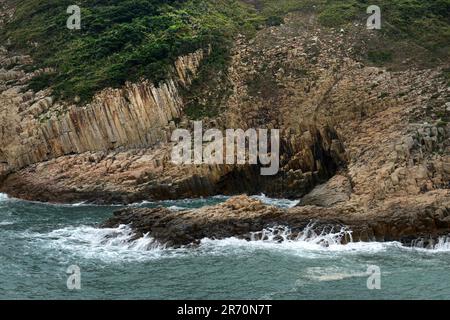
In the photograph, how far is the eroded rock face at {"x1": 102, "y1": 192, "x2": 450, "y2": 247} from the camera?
110 feet

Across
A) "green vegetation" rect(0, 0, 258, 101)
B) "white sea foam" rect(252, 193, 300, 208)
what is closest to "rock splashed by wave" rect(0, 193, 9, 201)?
"green vegetation" rect(0, 0, 258, 101)

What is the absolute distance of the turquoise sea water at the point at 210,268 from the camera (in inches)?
1049

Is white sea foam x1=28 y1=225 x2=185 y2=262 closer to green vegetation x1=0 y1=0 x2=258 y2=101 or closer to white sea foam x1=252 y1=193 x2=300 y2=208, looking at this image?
white sea foam x1=252 y1=193 x2=300 y2=208

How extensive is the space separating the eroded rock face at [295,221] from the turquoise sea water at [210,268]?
2.42ft

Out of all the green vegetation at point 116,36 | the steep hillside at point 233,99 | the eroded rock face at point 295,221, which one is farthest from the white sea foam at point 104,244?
the green vegetation at point 116,36

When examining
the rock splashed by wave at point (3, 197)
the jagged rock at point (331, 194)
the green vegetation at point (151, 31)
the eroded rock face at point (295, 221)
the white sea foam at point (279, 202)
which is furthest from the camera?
the green vegetation at point (151, 31)

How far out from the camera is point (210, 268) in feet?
97.5

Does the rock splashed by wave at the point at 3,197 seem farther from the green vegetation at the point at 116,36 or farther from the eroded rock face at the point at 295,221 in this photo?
the eroded rock face at the point at 295,221

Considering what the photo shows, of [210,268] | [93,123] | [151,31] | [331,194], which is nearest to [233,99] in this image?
[93,123]

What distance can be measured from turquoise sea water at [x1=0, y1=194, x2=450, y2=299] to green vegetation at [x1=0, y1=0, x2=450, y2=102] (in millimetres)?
20282

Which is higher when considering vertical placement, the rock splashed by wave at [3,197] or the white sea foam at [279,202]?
the rock splashed by wave at [3,197]

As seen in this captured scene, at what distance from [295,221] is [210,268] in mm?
7118
